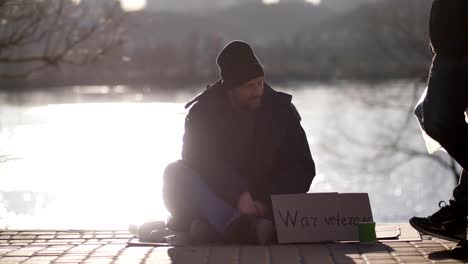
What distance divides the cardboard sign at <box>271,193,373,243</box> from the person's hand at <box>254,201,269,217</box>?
0.14 metres

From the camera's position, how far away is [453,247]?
588 centimetres

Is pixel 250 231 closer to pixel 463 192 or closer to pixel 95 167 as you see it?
pixel 463 192

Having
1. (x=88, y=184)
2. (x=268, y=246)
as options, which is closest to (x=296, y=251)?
(x=268, y=246)

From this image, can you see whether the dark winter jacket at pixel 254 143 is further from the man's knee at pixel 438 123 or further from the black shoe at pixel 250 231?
the man's knee at pixel 438 123

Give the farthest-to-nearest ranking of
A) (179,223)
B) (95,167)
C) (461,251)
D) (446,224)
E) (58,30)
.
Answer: (95,167)
(58,30)
(179,223)
(446,224)
(461,251)

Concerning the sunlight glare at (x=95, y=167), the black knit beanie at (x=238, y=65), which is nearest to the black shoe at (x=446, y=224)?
the black knit beanie at (x=238, y=65)

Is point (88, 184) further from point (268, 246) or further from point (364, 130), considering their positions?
point (364, 130)

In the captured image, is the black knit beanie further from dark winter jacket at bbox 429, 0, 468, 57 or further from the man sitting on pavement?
dark winter jacket at bbox 429, 0, 468, 57

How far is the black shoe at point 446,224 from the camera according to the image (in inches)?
227

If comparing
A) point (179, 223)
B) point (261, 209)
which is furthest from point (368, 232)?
point (179, 223)

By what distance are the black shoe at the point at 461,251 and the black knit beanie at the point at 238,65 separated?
5.77 feet

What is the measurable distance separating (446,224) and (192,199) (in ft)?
5.35

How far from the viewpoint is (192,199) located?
6.69 meters

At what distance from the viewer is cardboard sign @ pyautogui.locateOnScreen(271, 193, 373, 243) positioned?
645 centimetres
